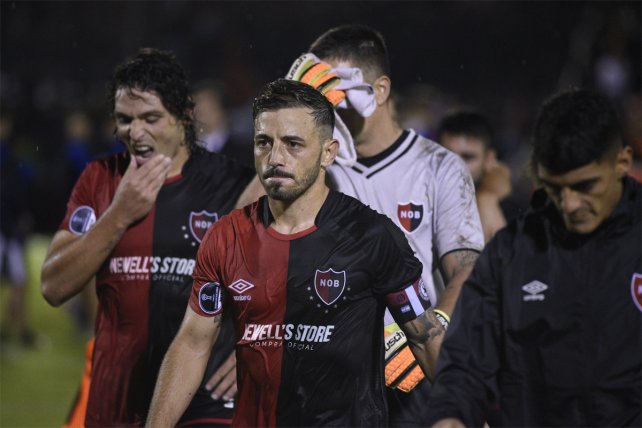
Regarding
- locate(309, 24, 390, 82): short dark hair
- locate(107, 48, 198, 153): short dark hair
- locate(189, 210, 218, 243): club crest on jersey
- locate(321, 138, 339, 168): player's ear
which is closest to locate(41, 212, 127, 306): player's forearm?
locate(189, 210, 218, 243): club crest on jersey

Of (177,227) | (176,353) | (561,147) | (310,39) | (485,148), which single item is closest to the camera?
(561,147)

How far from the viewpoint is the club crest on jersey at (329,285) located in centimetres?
371

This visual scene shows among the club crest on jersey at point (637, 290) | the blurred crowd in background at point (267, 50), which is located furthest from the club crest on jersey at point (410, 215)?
the blurred crowd in background at point (267, 50)

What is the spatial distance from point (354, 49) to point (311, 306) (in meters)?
1.66

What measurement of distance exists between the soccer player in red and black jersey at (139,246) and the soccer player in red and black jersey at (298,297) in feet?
2.82

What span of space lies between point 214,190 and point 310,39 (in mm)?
12615

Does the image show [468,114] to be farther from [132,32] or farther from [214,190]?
[132,32]

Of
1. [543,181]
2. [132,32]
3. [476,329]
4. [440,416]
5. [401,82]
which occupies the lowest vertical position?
[440,416]

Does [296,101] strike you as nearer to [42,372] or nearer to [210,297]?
[210,297]

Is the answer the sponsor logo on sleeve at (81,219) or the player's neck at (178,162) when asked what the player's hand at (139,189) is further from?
the sponsor logo on sleeve at (81,219)

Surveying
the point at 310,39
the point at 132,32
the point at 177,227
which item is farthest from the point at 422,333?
the point at 132,32

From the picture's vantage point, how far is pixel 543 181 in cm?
330

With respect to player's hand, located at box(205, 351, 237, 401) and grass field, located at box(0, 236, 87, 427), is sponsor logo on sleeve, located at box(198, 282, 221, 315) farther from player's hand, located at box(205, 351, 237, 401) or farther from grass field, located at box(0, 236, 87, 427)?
grass field, located at box(0, 236, 87, 427)

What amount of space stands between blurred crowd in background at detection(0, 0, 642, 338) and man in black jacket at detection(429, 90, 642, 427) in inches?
514
